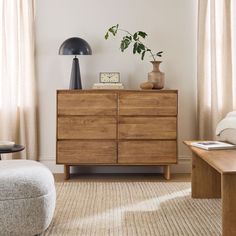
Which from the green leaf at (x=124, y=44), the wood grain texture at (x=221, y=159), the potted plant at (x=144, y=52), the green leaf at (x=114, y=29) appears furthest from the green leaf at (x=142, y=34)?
the wood grain texture at (x=221, y=159)

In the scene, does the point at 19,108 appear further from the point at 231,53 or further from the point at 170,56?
the point at 231,53

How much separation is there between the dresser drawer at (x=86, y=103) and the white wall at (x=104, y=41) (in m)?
0.47

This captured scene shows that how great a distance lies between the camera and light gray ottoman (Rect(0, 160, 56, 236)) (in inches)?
89.5

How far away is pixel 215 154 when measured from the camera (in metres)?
2.68

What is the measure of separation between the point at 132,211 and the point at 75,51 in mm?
1820

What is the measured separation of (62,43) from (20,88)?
65cm

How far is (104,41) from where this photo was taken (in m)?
4.50

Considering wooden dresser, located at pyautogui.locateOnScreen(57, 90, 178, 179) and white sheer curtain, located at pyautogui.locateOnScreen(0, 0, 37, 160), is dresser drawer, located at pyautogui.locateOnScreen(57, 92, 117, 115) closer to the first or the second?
wooden dresser, located at pyautogui.locateOnScreen(57, 90, 178, 179)

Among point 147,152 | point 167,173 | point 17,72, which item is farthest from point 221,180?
point 17,72

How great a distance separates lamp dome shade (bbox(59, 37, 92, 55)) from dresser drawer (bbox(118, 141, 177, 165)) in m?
0.98

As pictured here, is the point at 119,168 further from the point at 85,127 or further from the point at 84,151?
the point at 85,127

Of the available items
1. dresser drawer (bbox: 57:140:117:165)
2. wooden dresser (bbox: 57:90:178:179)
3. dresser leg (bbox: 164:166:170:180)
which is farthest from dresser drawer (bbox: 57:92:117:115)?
dresser leg (bbox: 164:166:170:180)

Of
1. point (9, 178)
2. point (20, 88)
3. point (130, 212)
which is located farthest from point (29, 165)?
point (20, 88)

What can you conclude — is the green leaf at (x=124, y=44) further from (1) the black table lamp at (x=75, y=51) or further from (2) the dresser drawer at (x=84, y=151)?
(2) the dresser drawer at (x=84, y=151)
